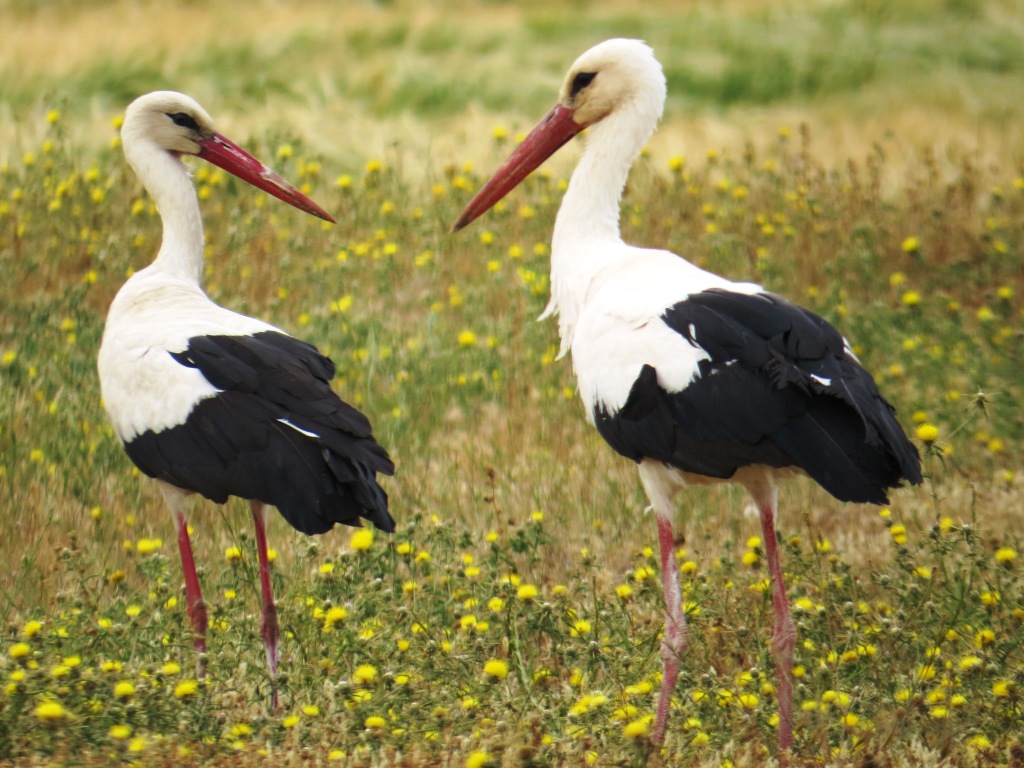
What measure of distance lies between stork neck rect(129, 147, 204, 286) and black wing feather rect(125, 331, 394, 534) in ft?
2.47

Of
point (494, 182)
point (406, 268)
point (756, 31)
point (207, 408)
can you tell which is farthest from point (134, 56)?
point (207, 408)

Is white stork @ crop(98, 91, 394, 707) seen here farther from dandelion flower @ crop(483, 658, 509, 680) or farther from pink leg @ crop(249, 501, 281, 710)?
dandelion flower @ crop(483, 658, 509, 680)

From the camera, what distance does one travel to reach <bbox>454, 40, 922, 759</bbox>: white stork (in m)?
3.85

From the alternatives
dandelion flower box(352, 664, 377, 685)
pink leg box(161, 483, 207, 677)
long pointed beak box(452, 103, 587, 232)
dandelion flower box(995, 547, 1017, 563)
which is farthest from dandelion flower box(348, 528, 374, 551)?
dandelion flower box(995, 547, 1017, 563)

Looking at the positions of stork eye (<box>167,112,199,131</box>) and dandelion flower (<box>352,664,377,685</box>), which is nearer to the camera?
dandelion flower (<box>352,664,377,685</box>)

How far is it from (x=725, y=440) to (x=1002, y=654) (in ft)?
3.56

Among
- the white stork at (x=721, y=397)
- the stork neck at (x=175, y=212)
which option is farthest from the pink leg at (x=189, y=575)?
the white stork at (x=721, y=397)

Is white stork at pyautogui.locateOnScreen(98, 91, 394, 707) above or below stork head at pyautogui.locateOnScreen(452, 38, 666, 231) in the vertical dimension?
below

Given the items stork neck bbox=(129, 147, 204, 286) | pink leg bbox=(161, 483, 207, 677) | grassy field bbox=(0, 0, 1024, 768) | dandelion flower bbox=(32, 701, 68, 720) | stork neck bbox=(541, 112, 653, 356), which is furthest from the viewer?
stork neck bbox=(129, 147, 204, 286)

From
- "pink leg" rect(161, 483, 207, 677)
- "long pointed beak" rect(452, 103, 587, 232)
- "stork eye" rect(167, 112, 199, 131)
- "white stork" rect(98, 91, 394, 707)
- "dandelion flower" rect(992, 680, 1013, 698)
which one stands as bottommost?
"dandelion flower" rect(992, 680, 1013, 698)

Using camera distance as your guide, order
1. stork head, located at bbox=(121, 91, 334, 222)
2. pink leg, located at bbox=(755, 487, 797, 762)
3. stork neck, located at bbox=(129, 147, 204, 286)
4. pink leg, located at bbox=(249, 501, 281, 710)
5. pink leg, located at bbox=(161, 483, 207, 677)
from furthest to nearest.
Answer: stork head, located at bbox=(121, 91, 334, 222) → stork neck, located at bbox=(129, 147, 204, 286) → pink leg, located at bbox=(161, 483, 207, 677) → pink leg, located at bbox=(249, 501, 281, 710) → pink leg, located at bbox=(755, 487, 797, 762)

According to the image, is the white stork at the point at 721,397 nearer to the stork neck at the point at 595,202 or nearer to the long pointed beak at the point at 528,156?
the stork neck at the point at 595,202

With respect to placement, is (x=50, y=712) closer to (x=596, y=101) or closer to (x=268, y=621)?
(x=268, y=621)

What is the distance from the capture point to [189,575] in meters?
4.48
